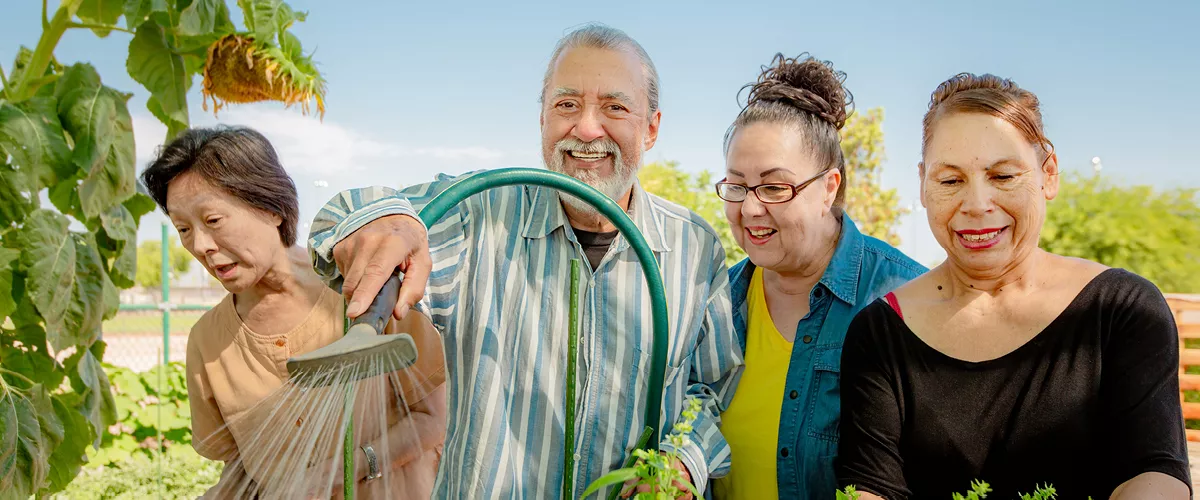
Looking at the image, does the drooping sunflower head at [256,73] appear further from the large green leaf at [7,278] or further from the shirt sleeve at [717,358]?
the shirt sleeve at [717,358]

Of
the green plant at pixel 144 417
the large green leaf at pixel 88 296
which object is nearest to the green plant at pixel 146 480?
the green plant at pixel 144 417

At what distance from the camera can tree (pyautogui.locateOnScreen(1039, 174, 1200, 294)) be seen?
10.5m

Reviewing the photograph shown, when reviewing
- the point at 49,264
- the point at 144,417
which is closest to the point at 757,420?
the point at 49,264

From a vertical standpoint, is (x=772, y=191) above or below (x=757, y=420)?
above

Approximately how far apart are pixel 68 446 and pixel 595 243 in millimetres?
1776

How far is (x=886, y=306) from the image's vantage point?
1.55 meters

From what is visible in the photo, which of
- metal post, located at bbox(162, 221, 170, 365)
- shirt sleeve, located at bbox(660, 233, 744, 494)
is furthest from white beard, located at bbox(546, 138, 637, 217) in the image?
metal post, located at bbox(162, 221, 170, 365)

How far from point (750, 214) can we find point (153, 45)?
192 cm

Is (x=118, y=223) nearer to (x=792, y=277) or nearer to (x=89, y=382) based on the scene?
(x=89, y=382)

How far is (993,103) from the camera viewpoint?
4.74 feet

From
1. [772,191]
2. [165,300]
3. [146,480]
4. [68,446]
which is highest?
[772,191]

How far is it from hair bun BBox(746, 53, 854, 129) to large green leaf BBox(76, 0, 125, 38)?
71.9 inches

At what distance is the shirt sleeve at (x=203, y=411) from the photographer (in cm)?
221

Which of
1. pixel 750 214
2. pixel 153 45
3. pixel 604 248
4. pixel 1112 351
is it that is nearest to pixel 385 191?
pixel 604 248
